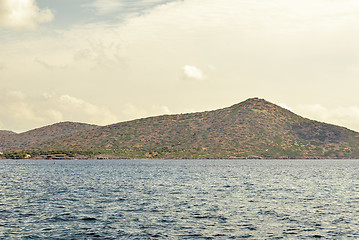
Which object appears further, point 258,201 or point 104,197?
point 104,197

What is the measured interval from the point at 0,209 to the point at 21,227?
16.8 metres

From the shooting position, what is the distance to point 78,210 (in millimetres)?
64312

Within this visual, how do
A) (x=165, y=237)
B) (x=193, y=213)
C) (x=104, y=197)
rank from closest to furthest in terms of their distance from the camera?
(x=165, y=237), (x=193, y=213), (x=104, y=197)

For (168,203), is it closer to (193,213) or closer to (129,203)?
(129,203)

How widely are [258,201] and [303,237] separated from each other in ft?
94.2

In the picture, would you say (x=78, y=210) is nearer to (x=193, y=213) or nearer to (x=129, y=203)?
(x=129, y=203)

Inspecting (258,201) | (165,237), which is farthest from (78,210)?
(258,201)

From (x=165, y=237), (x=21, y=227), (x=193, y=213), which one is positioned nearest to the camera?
(x=165, y=237)

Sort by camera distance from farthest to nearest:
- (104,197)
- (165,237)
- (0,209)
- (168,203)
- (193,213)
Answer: (104,197), (168,203), (0,209), (193,213), (165,237)

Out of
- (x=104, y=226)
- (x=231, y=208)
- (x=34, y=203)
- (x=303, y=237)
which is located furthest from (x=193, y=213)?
(x=34, y=203)

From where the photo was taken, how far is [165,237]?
45.4m

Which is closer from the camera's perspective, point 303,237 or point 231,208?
point 303,237

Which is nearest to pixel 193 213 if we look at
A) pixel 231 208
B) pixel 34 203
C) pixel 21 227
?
pixel 231 208

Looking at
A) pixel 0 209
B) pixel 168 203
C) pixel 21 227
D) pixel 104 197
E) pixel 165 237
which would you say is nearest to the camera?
pixel 165 237
